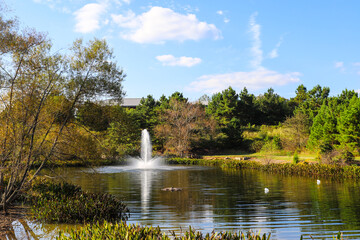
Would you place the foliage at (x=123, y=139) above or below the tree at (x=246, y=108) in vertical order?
below

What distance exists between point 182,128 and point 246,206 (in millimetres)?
A: 29813

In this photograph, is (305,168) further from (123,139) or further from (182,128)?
(123,139)

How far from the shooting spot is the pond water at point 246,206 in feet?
34.9

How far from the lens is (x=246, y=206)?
14.8 metres

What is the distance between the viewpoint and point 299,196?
1711cm

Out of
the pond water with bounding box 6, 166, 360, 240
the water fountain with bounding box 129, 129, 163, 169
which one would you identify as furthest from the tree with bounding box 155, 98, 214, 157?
the pond water with bounding box 6, 166, 360, 240

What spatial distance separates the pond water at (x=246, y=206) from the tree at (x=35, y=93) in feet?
5.91

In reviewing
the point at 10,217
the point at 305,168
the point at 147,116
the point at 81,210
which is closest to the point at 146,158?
the point at 147,116

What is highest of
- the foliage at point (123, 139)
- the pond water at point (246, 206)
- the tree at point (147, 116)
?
the tree at point (147, 116)

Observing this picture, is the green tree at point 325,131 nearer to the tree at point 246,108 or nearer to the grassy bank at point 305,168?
the grassy bank at point 305,168

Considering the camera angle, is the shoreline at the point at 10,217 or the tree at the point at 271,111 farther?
the tree at the point at 271,111

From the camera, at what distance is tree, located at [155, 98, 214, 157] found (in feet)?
144

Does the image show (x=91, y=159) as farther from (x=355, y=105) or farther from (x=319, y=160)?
(x=355, y=105)

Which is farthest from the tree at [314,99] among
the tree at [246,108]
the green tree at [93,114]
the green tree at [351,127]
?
the green tree at [93,114]
